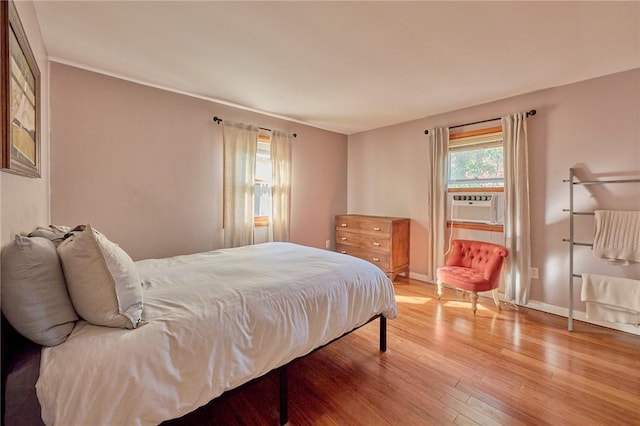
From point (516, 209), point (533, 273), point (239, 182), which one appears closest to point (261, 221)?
point (239, 182)

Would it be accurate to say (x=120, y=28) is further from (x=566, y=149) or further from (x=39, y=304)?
(x=566, y=149)

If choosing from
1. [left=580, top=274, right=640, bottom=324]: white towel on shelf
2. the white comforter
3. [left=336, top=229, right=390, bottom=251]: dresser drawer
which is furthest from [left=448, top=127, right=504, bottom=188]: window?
the white comforter

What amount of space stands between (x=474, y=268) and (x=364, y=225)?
1.57 m

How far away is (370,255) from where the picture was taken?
13.5 ft

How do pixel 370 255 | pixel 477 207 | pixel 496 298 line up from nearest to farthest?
pixel 496 298
pixel 477 207
pixel 370 255

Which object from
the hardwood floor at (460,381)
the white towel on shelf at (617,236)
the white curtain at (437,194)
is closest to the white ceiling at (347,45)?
the white curtain at (437,194)

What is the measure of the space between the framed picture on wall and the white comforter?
0.84 meters

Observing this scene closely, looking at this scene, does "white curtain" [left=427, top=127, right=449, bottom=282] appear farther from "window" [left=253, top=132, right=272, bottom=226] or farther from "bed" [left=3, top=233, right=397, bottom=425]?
"window" [left=253, top=132, right=272, bottom=226]

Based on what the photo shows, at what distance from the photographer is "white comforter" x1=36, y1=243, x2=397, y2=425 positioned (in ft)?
3.19

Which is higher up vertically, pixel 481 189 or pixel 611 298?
pixel 481 189

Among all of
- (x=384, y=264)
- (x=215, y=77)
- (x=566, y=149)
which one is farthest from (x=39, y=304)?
(x=566, y=149)

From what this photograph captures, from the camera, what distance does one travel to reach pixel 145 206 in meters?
2.84

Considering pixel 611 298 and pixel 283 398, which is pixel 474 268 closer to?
pixel 611 298

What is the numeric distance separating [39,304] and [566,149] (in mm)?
4183
